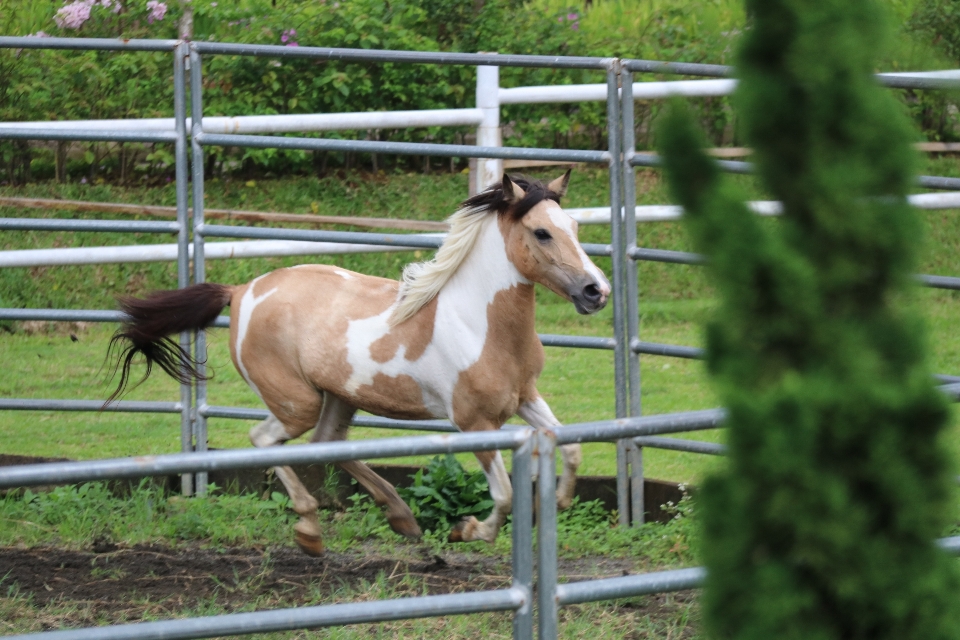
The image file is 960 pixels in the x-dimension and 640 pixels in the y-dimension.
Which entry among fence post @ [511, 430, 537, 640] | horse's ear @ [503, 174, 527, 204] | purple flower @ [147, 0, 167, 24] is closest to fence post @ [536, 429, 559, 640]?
fence post @ [511, 430, 537, 640]

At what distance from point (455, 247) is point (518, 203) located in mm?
292

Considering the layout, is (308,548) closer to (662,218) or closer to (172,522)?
(172,522)

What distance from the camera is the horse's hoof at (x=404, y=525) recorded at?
414cm

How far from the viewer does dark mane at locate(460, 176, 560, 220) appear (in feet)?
12.4

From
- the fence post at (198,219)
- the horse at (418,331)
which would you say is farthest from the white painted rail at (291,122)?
the horse at (418,331)

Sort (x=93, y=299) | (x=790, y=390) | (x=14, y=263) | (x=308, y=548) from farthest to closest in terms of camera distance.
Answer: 1. (x=93, y=299)
2. (x=14, y=263)
3. (x=308, y=548)
4. (x=790, y=390)

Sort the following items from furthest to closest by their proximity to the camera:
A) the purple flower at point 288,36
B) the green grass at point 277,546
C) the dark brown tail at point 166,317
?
the purple flower at point 288,36 < the dark brown tail at point 166,317 < the green grass at point 277,546

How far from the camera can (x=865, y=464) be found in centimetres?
122

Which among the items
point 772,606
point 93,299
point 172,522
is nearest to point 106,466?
point 772,606

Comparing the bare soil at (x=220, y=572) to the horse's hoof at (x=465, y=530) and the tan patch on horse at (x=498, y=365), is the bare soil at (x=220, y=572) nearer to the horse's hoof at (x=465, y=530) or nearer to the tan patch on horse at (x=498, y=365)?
the horse's hoof at (x=465, y=530)

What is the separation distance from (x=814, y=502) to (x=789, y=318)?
206mm

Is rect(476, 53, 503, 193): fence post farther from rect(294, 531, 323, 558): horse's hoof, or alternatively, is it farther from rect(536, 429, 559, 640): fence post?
rect(536, 429, 559, 640): fence post

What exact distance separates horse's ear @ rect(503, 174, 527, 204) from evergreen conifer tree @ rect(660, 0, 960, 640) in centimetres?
254

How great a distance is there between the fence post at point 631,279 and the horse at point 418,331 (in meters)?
0.37
